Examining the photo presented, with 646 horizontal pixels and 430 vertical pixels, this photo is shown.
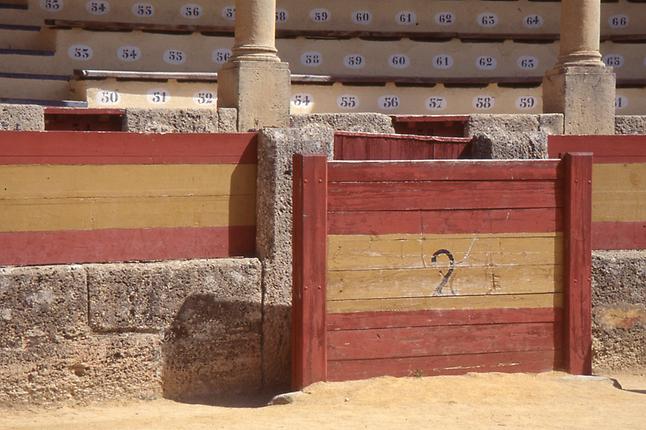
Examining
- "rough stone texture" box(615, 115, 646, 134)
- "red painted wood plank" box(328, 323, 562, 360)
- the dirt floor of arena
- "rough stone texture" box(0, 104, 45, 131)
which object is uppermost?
"rough stone texture" box(615, 115, 646, 134)

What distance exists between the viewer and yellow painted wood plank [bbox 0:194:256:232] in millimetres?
6230

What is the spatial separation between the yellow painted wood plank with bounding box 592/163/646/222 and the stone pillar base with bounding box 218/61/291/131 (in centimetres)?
331

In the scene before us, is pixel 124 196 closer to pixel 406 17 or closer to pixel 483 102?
pixel 483 102

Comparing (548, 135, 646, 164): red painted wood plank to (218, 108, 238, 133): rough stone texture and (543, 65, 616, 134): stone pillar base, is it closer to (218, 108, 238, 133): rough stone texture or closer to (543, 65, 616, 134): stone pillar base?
(543, 65, 616, 134): stone pillar base

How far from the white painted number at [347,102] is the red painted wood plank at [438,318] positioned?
21.1 ft

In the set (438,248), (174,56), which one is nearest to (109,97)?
(174,56)

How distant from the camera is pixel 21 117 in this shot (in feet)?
27.3

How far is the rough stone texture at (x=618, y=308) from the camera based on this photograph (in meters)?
7.06

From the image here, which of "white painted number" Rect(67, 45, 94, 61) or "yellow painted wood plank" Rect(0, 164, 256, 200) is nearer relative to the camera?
"yellow painted wood plank" Rect(0, 164, 256, 200)

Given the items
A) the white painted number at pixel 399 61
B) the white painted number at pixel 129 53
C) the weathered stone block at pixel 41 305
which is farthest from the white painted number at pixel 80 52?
the weathered stone block at pixel 41 305

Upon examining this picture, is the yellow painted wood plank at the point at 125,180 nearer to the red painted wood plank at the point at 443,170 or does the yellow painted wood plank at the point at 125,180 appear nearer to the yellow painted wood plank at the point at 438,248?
the red painted wood plank at the point at 443,170

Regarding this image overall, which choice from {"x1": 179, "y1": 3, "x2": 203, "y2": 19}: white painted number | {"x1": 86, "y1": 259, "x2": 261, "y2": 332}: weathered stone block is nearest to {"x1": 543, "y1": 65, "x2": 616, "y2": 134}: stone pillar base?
{"x1": 86, "y1": 259, "x2": 261, "y2": 332}: weathered stone block

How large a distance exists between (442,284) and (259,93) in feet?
12.4

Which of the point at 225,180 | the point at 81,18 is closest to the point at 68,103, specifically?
the point at 81,18
